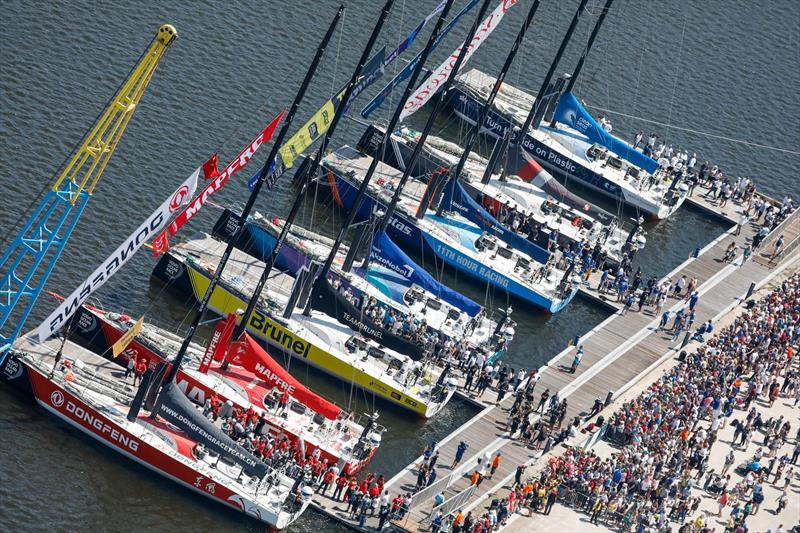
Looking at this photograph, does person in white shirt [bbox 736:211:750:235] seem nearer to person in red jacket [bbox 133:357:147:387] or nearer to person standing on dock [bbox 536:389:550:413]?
person standing on dock [bbox 536:389:550:413]

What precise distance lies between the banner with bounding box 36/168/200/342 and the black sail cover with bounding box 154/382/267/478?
5.64m

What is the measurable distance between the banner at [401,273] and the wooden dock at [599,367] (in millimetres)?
6008

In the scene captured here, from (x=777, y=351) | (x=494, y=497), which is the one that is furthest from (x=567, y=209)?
(x=494, y=497)

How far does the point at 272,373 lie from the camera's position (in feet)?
264

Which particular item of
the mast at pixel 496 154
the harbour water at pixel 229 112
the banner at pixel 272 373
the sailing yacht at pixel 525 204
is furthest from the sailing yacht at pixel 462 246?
the banner at pixel 272 373

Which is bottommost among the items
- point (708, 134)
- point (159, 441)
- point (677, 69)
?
point (159, 441)

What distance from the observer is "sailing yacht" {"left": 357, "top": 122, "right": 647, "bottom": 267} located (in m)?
101

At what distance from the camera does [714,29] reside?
137375 millimetres

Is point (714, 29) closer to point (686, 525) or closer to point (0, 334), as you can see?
point (686, 525)

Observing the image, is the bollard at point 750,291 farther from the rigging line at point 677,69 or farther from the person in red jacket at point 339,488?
the person in red jacket at point 339,488

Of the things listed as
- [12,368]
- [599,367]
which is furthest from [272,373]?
[599,367]

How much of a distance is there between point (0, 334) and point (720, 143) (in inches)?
2453

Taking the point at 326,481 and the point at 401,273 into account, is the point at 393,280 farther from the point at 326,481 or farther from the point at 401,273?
the point at 326,481

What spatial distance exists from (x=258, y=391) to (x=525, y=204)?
97.2 ft
